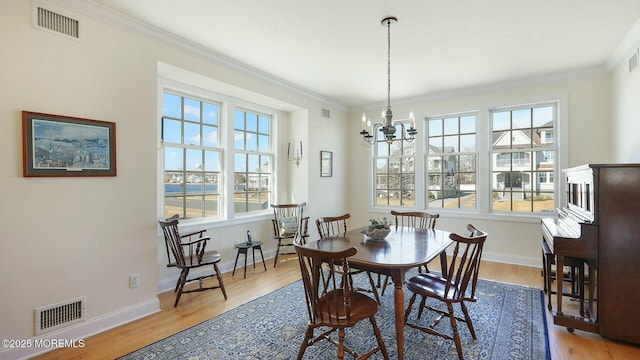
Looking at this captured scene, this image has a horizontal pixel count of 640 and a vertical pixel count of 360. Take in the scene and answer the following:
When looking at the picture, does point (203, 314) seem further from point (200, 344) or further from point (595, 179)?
point (595, 179)

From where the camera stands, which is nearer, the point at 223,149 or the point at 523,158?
the point at 223,149

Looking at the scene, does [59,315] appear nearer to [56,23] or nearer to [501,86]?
[56,23]

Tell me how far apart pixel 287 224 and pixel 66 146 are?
9.32ft

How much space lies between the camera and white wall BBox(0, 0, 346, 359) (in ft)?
7.06

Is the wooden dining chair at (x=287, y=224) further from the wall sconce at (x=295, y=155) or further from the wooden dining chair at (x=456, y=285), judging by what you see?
the wooden dining chair at (x=456, y=285)

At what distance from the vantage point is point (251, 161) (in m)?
4.79

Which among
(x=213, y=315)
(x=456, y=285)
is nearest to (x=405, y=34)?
(x=456, y=285)

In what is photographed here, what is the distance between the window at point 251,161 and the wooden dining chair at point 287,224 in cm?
37

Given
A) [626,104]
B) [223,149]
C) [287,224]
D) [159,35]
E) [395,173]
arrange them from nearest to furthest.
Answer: [159,35] < [626,104] < [223,149] < [287,224] < [395,173]

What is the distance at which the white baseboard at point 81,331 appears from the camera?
2170mm

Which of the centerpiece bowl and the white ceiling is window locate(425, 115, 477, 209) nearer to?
the white ceiling

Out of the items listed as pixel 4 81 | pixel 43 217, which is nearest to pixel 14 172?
pixel 43 217

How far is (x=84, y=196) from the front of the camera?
8.22 feet

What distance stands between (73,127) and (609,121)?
6085 mm
